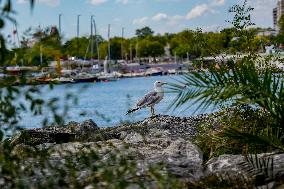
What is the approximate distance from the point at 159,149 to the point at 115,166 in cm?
609

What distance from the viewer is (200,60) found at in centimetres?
1252

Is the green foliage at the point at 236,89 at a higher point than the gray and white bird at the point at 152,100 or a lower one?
higher

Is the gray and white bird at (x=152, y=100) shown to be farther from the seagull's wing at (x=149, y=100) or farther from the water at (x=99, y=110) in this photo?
the water at (x=99, y=110)

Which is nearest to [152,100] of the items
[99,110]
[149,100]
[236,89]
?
[149,100]

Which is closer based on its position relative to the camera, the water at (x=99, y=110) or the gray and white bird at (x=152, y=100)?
the water at (x=99, y=110)

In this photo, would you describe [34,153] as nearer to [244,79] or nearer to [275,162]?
[244,79]

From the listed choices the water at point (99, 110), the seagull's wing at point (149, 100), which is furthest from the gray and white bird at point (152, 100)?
the water at point (99, 110)

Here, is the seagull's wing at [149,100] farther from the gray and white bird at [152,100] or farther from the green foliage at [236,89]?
the green foliage at [236,89]

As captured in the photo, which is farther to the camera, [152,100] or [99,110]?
[99,110]

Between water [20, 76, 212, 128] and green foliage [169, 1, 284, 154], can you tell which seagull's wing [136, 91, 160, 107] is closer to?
water [20, 76, 212, 128]

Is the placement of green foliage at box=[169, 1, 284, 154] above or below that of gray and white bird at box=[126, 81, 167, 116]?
above

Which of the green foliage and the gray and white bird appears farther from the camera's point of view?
the gray and white bird

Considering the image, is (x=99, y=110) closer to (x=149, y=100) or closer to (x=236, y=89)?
(x=149, y=100)

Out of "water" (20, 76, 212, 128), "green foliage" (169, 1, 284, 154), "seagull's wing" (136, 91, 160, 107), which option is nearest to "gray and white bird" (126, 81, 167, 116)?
"seagull's wing" (136, 91, 160, 107)
